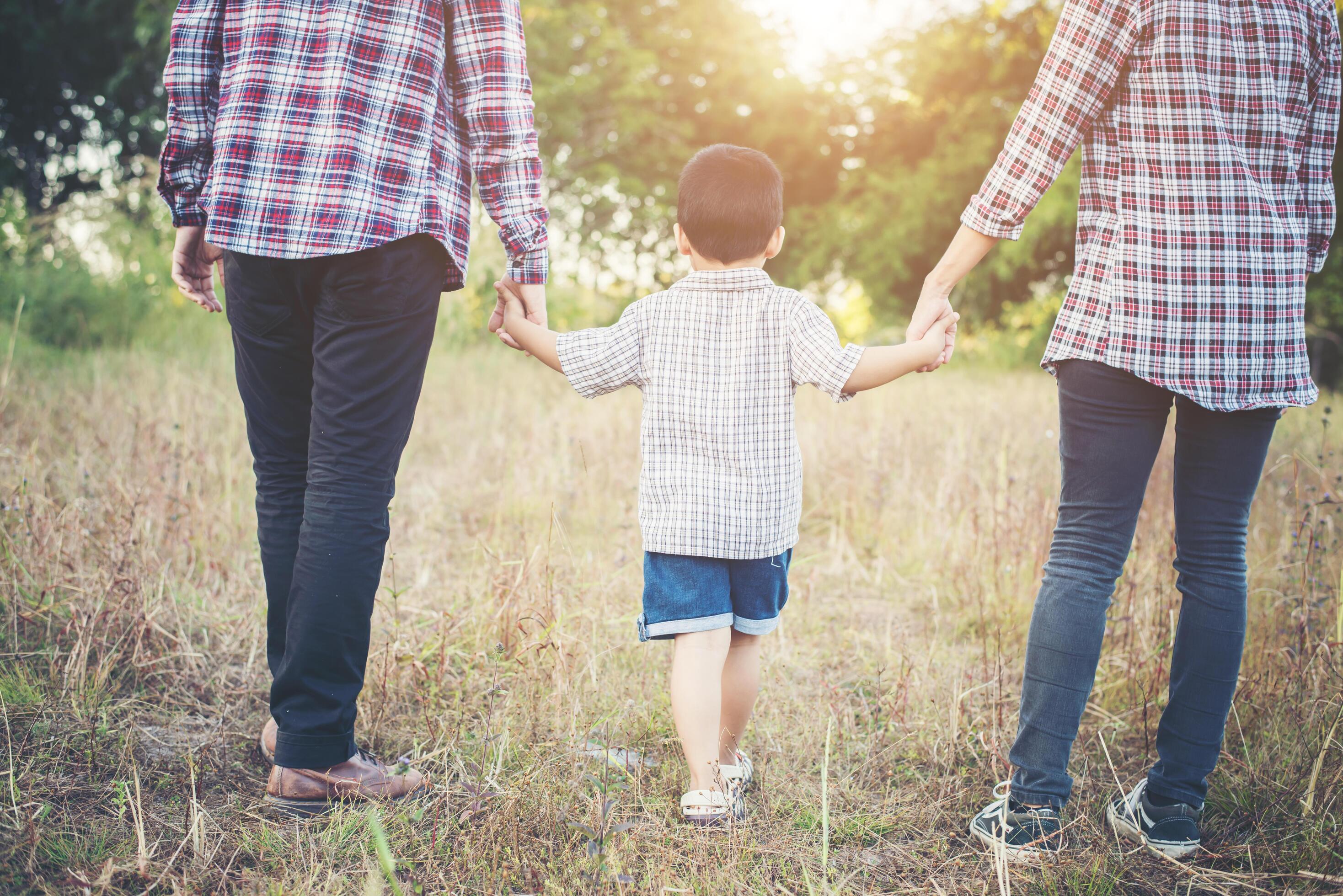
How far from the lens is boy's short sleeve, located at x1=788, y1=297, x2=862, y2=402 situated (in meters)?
1.81

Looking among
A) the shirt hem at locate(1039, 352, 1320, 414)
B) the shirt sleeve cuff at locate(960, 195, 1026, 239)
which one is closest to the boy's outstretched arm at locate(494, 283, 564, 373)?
the shirt sleeve cuff at locate(960, 195, 1026, 239)

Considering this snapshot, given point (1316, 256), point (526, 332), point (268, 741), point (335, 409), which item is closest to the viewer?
point (335, 409)

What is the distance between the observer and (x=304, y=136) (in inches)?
70.6

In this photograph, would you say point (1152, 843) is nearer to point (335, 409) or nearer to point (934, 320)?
point (934, 320)

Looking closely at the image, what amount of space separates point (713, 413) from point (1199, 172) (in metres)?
1.08

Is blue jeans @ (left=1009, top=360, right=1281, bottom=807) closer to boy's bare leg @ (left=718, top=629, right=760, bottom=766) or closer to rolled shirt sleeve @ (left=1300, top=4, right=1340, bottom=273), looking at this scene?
rolled shirt sleeve @ (left=1300, top=4, right=1340, bottom=273)

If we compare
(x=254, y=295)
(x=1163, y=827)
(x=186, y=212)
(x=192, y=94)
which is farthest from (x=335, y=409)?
(x=1163, y=827)

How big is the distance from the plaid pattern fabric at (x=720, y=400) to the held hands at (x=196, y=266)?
95 centimetres

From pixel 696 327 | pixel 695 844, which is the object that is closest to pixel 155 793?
pixel 695 844

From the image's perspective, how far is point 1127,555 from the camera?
5.91ft

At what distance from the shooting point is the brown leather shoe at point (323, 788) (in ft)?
6.17

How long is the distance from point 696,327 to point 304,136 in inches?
35.0

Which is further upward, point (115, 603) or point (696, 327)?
point (696, 327)

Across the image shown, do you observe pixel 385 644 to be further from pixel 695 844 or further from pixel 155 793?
pixel 695 844
